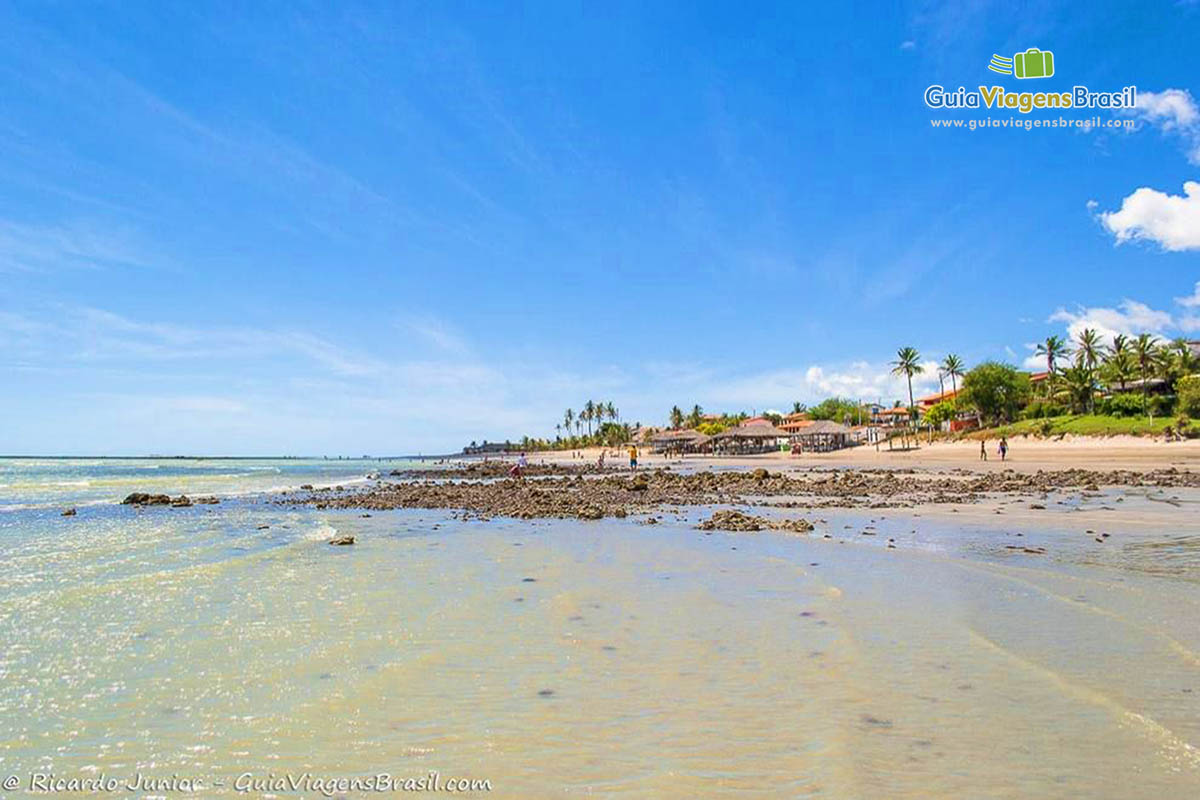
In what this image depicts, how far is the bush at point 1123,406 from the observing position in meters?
68.2

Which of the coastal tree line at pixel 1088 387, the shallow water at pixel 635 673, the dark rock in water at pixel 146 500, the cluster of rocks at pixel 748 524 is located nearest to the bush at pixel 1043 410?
the coastal tree line at pixel 1088 387

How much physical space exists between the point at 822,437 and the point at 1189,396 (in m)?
46.1

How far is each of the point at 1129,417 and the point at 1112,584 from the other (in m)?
73.7

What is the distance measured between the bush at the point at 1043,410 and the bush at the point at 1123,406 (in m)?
5.52

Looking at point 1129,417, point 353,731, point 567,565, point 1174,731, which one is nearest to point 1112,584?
point 1174,731

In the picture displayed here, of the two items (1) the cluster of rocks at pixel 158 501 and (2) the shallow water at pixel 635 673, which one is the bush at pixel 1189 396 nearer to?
(2) the shallow water at pixel 635 673

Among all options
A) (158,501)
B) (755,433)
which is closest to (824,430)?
(755,433)

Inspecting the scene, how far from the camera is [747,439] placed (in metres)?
102

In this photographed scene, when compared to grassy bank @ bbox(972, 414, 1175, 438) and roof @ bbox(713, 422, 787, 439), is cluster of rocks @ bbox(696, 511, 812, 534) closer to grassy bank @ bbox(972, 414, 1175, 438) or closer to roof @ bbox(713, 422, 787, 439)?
grassy bank @ bbox(972, 414, 1175, 438)

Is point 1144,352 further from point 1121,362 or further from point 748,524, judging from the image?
point 748,524

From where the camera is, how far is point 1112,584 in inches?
359

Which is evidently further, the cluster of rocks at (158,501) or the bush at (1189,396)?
the bush at (1189,396)

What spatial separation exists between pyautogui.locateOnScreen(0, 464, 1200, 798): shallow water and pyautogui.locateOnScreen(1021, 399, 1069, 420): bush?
80619mm

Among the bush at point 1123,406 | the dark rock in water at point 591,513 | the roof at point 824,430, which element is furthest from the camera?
the roof at point 824,430
